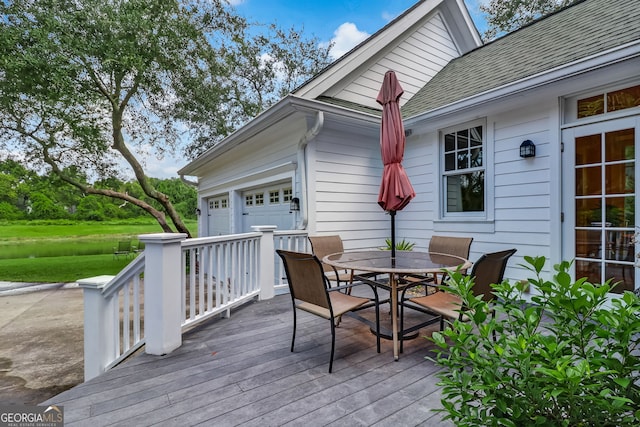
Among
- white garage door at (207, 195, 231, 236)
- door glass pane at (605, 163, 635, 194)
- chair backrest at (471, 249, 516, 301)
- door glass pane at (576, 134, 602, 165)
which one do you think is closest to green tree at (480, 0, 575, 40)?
door glass pane at (576, 134, 602, 165)

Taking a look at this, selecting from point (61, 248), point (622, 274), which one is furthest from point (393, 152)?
point (61, 248)

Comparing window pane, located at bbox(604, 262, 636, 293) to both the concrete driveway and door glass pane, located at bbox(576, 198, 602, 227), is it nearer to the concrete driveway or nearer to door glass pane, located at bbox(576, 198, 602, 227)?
door glass pane, located at bbox(576, 198, 602, 227)

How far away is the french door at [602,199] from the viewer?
122 inches

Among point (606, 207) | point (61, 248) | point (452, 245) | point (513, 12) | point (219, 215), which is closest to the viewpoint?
point (606, 207)

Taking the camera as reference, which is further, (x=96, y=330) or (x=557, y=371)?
(x=96, y=330)

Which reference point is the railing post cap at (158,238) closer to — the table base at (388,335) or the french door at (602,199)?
the table base at (388,335)

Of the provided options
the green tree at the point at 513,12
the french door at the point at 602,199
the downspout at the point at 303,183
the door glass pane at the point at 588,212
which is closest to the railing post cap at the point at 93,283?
the downspout at the point at 303,183

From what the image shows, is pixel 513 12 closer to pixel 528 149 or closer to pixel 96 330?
pixel 528 149

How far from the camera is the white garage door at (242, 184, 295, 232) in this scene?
580 centimetres

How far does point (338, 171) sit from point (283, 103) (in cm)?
147

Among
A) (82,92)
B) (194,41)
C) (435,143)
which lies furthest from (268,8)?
(435,143)

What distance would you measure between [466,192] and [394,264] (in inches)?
101

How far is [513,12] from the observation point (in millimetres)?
10992

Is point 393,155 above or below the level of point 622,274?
above
